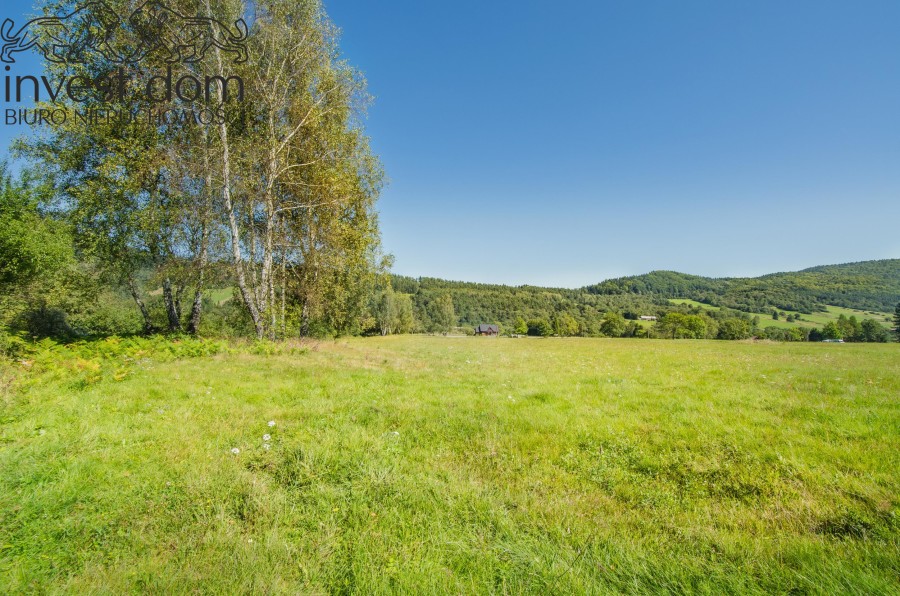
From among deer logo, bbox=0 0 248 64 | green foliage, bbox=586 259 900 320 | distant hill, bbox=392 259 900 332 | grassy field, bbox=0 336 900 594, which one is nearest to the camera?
grassy field, bbox=0 336 900 594

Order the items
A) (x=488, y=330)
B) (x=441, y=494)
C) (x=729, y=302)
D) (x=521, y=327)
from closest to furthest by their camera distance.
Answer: (x=441, y=494) → (x=488, y=330) → (x=521, y=327) → (x=729, y=302)

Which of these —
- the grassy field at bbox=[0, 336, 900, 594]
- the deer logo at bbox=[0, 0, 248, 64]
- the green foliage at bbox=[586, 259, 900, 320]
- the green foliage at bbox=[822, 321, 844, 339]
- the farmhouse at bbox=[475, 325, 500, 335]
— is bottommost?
the farmhouse at bbox=[475, 325, 500, 335]

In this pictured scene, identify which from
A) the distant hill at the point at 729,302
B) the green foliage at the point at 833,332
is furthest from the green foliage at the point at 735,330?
the distant hill at the point at 729,302

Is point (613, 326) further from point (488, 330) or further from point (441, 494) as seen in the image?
point (441, 494)

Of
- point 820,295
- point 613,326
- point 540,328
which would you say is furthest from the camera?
point 820,295

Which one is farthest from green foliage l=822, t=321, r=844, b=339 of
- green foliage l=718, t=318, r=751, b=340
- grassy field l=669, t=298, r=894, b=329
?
green foliage l=718, t=318, r=751, b=340

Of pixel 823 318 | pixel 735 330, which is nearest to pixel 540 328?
pixel 735 330

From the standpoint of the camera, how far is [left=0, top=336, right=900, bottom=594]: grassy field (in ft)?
8.33

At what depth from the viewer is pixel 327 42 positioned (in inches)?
698

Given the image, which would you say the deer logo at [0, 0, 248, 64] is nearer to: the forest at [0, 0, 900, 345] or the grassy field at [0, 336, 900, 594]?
the forest at [0, 0, 900, 345]

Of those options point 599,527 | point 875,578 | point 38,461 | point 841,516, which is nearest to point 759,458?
point 841,516

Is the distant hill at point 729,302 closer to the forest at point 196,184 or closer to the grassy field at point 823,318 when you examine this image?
the grassy field at point 823,318

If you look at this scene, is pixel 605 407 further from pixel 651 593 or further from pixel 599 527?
pixel 651 593

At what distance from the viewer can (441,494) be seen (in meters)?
3.67
